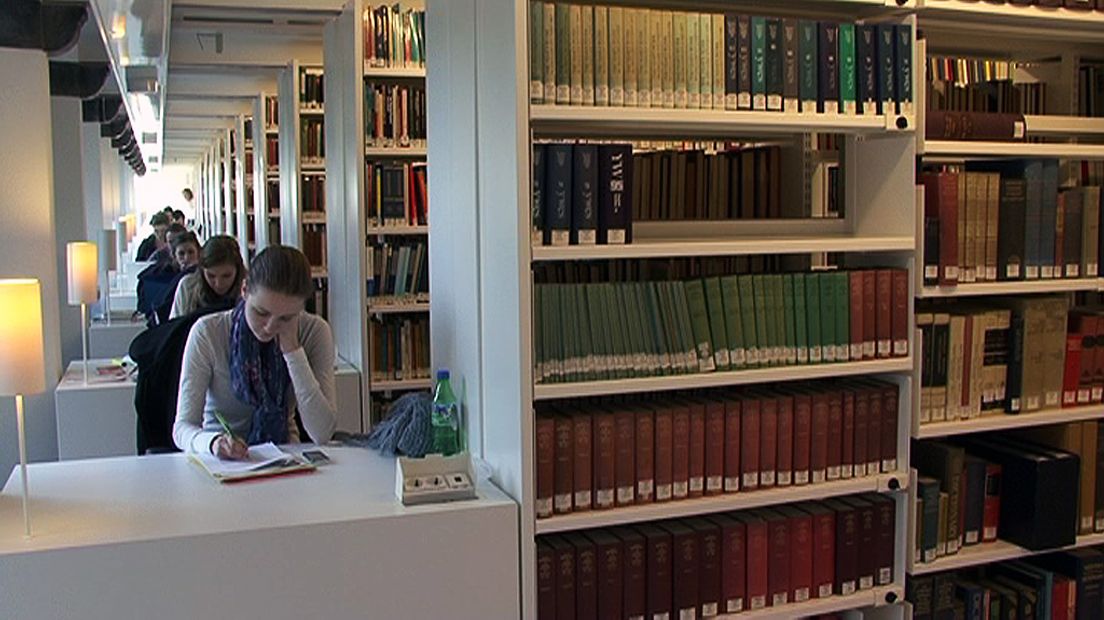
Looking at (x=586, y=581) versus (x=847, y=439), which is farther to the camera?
(x=847, y=439)

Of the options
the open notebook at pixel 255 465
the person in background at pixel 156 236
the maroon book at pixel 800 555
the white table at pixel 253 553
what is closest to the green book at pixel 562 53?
the white table at pixel 253 553

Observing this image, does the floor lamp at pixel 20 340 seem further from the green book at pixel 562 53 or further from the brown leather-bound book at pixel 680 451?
the brown leather-bound book at pixel 680 451

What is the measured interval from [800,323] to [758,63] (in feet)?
2.34

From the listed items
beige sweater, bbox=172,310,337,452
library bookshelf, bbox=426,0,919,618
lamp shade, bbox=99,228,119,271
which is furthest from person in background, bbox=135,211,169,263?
library bookshelf, bbox=426,0,919,618

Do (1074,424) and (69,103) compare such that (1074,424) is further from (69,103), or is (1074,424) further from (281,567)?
(69,103)

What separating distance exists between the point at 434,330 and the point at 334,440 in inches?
18.8

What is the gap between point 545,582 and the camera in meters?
2.56

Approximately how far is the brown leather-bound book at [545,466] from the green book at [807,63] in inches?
43.4

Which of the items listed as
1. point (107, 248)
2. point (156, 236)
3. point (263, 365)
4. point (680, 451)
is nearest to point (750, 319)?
point (680, 451)

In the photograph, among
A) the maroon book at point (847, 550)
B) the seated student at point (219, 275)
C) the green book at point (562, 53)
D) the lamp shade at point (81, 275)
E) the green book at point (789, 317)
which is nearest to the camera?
the green book at point (562, 53)

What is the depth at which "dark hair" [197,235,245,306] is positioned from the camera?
4.08m

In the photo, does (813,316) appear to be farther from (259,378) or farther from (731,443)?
(259,378)

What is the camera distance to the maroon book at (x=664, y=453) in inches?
A: 105

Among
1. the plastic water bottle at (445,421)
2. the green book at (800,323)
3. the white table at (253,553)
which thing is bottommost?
the white table at (253,553)
